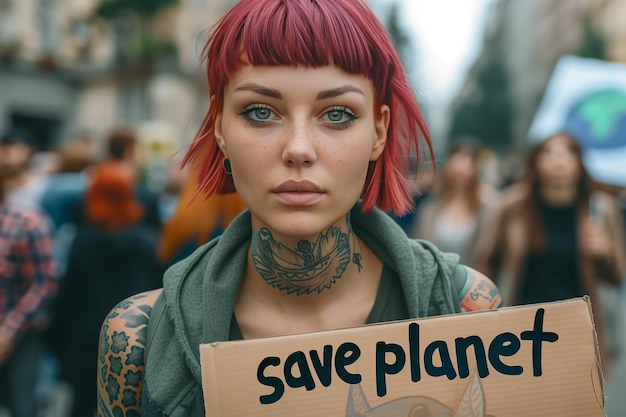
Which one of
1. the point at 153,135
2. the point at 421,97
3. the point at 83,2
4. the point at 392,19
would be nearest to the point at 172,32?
the point at 83,2

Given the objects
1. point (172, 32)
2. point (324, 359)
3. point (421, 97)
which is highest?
point (172, 32)

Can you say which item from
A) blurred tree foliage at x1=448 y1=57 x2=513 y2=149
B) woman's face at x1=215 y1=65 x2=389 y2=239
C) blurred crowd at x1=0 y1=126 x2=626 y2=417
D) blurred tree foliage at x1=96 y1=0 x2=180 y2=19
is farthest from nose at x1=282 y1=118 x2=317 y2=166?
blurred tree foliage at x1=448 y1=57 x2=513 y2=149

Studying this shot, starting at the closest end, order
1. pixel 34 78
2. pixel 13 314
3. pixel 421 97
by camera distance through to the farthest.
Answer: pixel 421 97
pixel 13 314
pixel 34 78

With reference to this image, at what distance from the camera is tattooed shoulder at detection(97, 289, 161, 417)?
1.88 metres

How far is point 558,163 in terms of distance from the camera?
469cm

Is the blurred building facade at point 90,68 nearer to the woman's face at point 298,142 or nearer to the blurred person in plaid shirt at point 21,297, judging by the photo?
A: the blurred person in plaid shirt at point 21,297

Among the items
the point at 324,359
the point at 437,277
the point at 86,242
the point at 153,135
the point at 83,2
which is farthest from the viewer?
the point at 83,2

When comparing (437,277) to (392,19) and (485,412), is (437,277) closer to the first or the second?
(485,412)

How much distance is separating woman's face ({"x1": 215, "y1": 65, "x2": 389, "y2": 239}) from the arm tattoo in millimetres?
441

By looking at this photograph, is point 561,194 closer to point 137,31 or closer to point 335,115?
point 335,115

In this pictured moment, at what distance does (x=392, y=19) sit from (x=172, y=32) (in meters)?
25.7

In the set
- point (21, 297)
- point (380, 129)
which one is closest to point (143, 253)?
point (21, 297)

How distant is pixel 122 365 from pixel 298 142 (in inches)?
27.2

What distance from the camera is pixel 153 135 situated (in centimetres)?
1238
